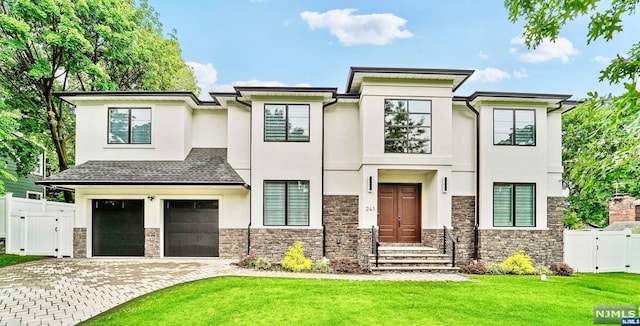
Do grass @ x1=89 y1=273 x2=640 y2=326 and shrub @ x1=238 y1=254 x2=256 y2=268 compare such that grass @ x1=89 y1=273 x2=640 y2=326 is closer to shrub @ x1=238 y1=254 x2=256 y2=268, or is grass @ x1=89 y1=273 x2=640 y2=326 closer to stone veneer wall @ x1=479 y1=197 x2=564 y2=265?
shrub @ x1=238 y1=254 x2=256 y2=268

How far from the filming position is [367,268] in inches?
436

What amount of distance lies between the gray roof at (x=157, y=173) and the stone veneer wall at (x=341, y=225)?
329cm

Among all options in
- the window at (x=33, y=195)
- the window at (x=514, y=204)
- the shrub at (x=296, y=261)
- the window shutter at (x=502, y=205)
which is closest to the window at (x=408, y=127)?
the window shutter at (x=502, y=205)

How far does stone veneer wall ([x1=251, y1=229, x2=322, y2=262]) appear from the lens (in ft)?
40.1

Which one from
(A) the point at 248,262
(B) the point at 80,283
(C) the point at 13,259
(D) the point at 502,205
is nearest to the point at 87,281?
(B) the point at 80,283

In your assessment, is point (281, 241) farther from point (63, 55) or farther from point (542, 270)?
point (63, 55)

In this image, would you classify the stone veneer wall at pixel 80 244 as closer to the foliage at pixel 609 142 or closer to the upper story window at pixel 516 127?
the foliage at pixel 609 142

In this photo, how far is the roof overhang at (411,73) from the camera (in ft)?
38.4

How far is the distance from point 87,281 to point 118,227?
13.4 feet

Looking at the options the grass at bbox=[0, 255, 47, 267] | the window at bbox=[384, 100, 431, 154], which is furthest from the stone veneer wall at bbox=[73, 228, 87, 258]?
the window at bbox=[384, 100, 431, 154]

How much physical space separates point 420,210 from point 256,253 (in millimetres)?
6236

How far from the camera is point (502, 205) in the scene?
41.6ft

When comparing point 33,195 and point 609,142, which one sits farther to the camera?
point 33,195

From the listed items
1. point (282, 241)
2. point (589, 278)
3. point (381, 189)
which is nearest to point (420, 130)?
point (381, 189)
